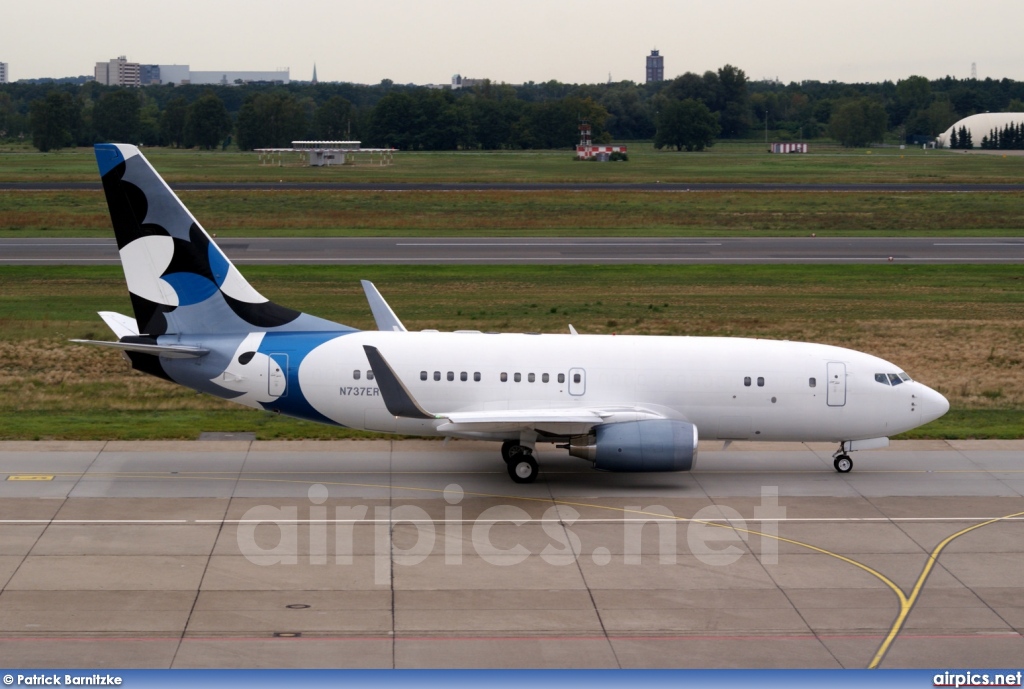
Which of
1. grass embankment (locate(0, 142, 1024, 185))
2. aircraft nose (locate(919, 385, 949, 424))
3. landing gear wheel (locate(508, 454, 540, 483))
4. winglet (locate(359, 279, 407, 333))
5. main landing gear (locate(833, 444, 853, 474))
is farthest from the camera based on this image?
grass embankment (locate(0, 142, 1024, 185))

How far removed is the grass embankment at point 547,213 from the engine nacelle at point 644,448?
170 ft

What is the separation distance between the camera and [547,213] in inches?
3477

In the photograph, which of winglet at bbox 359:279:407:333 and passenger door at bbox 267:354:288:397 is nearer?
passenger door at bbox 267:354:288:397

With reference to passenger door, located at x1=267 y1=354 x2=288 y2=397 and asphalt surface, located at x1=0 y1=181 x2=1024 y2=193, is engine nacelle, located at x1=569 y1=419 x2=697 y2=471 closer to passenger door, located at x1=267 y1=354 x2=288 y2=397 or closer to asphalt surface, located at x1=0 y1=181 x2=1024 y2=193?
passenger door, located at x1=267 y1=354 x2=288 y2=397

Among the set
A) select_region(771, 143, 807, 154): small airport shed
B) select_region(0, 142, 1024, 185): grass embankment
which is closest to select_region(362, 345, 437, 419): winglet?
select_region(0, 142, 1024, 185): grass embankment

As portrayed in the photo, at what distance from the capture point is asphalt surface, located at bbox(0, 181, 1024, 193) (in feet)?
344

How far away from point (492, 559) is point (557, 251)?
156ft

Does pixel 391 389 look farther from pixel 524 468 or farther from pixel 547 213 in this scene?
pixel 547 213

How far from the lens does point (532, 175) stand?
130125 mm

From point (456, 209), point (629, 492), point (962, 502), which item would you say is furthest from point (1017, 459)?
point (456, 209)

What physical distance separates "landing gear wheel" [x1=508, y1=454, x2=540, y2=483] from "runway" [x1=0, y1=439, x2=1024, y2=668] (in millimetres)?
272

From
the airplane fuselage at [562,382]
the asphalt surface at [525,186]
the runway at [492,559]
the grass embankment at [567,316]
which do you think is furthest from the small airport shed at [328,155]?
the airplane fuselage at [562,382]

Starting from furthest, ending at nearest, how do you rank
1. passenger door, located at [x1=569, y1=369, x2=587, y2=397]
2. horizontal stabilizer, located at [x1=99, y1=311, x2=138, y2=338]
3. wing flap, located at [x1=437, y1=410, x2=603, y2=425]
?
horizontal stabilizer, located at [x1=99, y1=311, x2=138, y2=338] → passenger door, located at [x1=569, y1=369, x2=587, y2=397] → wing flap, located at [x1=437, y1=410, x2=603, y2=425]

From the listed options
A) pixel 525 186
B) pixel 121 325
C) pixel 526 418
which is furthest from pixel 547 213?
pixel 526 418
